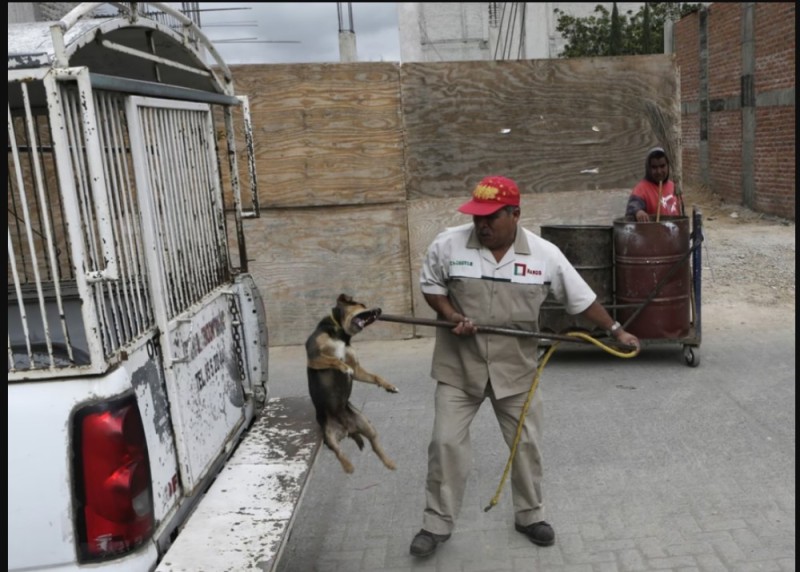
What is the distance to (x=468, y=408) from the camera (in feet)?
11.5

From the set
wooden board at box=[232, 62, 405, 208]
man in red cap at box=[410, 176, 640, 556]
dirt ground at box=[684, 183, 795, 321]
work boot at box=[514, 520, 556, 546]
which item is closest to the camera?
man in red cap at box=[410, 176, 640, 556]

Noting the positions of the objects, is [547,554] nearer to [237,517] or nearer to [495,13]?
[237,517]

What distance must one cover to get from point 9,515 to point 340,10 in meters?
19.9

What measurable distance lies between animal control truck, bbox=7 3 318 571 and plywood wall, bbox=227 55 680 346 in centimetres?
303

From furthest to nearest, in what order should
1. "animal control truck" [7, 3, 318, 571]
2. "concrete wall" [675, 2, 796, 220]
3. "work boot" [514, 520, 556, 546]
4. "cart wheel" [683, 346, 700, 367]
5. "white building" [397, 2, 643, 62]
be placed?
"white building" [397, 2, 643, 62] → "concrete wall" [675, 2, 796, 220] → "cart wheel" [683, 346, 700, 367] → "work boot" [514, 520, 556, 546] → "animal control truck" [7, 3, 318, 571]

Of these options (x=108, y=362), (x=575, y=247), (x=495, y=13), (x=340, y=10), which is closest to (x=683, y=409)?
(x=575, y=247)

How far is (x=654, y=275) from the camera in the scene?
5.82m

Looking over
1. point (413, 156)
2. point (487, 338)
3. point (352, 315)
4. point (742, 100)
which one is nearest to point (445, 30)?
point (742, 100)

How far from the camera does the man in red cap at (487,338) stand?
3.37 meters

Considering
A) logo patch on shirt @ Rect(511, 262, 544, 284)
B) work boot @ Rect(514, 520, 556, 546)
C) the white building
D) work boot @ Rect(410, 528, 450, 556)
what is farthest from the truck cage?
the white building

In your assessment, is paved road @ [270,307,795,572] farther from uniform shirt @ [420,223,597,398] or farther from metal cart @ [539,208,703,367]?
uniform shirt @ [420,223,597,398]

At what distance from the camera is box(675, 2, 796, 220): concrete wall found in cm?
1303

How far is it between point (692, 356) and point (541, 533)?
10.1ft

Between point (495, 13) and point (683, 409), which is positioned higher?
point (495, 13)
